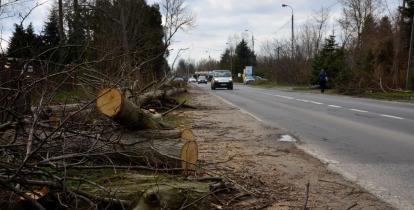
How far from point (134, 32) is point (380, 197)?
30.2 m

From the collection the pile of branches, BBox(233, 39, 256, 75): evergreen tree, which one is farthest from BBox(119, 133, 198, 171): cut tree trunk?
BBox(233, 39, 256, 75): evergreen tree

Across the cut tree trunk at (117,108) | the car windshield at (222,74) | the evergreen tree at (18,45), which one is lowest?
the car windshield at (222,74)

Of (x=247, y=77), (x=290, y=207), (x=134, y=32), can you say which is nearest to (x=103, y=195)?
(x=290, y=207)

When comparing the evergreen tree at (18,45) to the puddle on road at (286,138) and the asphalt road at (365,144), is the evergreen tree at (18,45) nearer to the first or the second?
the asphalt road at (365,144)

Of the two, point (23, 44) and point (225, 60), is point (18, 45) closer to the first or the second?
point (23, 44)

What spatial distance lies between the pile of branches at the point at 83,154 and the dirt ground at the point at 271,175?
0.67m

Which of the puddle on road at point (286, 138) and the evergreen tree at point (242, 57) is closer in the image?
the puddle on road at point (286, 138)

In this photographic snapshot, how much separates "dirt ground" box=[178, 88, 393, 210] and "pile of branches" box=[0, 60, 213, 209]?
674 millimetres

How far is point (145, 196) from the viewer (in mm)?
4656

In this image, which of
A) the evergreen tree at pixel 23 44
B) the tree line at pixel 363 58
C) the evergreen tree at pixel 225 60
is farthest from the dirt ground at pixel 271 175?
the evergreen tree at pixel 225 60

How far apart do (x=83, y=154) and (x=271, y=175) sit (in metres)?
3.32

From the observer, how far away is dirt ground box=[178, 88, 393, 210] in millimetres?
5750

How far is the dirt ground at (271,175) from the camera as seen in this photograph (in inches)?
226

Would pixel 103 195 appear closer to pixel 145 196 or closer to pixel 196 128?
pixel 145 196
